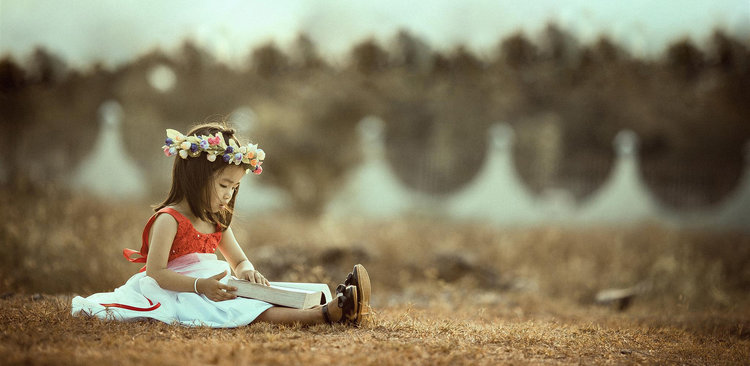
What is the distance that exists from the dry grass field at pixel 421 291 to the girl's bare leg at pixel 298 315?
0.33 ft

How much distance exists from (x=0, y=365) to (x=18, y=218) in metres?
6.25

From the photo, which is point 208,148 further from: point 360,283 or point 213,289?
point 360,283

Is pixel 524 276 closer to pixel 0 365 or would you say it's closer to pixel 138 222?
pixel 138 222

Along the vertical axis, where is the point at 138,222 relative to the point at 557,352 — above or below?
above

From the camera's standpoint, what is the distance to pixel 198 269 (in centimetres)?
370

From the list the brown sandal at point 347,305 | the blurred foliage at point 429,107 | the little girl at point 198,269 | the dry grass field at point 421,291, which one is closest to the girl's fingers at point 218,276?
A: the little girl at point 198,269

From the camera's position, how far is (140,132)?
48.3 ft

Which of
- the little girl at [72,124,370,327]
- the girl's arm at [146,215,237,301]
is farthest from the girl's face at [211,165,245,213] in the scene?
the girl's arm at [146,215,237,301]

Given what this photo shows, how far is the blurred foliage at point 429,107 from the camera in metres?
13.2

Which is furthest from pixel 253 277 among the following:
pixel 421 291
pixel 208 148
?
pixel 421 291

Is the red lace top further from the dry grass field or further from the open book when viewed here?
the dry grass field

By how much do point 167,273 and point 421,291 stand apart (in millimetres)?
4293

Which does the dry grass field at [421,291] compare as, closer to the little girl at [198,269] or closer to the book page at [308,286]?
the little girl at [198,269]

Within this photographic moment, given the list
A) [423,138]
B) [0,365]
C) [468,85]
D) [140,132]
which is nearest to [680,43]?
[468,85]
